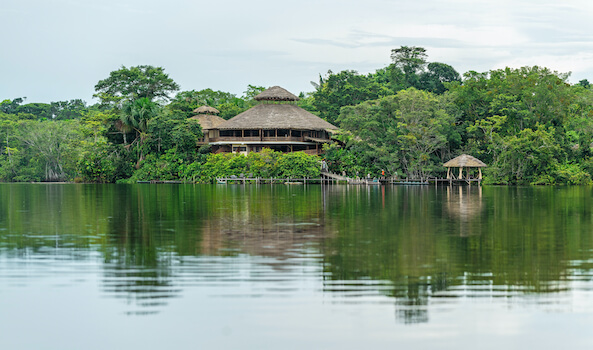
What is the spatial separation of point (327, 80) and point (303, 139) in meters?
9.03

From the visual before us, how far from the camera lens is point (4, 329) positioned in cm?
778

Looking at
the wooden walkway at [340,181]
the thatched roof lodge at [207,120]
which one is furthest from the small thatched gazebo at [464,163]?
the thatched roof lodge at [207,120]

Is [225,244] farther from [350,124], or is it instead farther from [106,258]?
[350,124]

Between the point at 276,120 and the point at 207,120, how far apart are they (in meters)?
7.26

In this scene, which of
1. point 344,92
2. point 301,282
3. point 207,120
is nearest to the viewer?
point 301,282

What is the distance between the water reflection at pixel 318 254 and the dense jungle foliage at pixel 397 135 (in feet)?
89.5

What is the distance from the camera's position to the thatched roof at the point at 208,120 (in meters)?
59.3

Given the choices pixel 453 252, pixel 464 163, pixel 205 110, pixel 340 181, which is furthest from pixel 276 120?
pixel 453 252

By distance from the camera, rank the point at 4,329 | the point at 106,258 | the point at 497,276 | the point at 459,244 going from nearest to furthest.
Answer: the point at 4,329 → the point at 497,276 → the point at 106,258 → the point at 459,244

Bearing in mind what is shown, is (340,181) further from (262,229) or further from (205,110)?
(262,229)

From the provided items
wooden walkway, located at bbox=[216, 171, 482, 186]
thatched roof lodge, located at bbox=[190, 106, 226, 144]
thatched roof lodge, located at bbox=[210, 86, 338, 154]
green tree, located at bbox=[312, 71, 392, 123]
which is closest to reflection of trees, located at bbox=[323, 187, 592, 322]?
Result: wooden walkway, located at bbox=[216, 171, 482, 186]

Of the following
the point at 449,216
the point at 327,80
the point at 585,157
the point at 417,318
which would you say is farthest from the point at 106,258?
the point at 327,80

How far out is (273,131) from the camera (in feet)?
188

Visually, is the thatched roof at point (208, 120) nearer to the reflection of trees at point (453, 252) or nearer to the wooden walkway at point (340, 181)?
the wooden walkway at point (340, 181)
